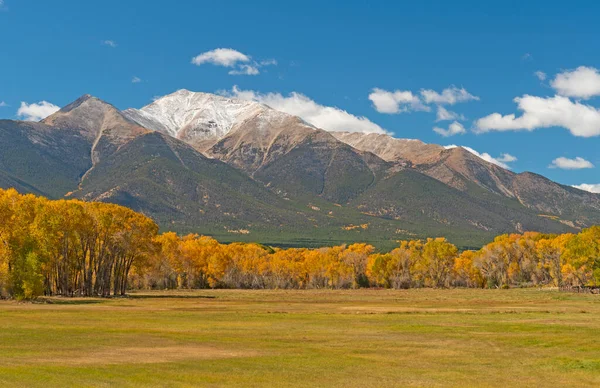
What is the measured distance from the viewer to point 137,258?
12600 centimetres

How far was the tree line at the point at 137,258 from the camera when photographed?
9569cm

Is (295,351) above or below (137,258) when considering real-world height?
below

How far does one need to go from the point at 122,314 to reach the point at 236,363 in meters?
39.4

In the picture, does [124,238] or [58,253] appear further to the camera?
[124,238]

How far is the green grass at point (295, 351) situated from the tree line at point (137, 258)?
3321cm

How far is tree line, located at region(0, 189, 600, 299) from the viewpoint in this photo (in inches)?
3767

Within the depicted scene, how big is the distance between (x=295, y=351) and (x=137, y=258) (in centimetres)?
9181

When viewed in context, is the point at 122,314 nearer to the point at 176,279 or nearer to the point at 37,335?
the point at 37,335

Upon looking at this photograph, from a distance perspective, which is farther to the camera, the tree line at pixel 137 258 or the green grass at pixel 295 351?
the tree line at pixel 137 258

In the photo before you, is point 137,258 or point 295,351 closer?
point 295,351

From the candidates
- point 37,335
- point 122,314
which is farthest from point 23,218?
point 37,335

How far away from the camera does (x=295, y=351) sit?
4009 centimetres

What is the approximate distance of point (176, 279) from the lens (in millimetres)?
193000

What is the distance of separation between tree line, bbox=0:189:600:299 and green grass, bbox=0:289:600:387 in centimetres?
A: 3321
